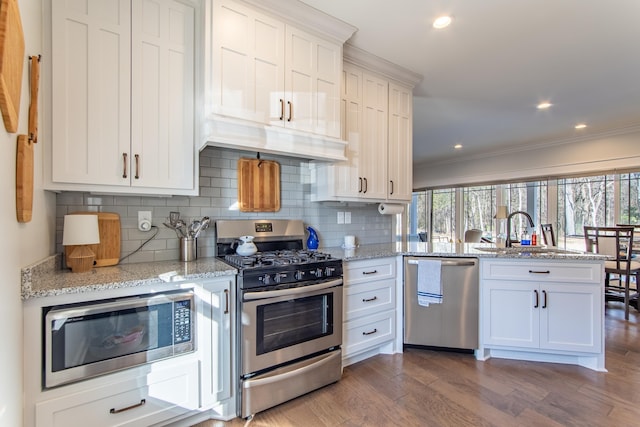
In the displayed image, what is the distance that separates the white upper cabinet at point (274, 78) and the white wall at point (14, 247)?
81cm

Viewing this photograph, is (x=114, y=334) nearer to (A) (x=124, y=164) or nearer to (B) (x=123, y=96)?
(A) (x=124, y=164)

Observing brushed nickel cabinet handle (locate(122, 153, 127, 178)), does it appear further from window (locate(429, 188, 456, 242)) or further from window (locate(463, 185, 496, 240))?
window (locate(429, 188, 456, 242))

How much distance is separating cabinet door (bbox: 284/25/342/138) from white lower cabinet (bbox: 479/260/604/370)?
1.85 m

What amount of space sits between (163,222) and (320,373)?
59.5 inches

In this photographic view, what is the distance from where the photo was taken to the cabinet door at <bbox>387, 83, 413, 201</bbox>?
3.07 metres

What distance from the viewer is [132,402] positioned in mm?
1524

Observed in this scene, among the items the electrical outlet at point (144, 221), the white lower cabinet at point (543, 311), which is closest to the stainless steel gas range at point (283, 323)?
the electrical outlet at point (144, 221)

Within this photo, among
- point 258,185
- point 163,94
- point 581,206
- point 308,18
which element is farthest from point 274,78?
point 581,206

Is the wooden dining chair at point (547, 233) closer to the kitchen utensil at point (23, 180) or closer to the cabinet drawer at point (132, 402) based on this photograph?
the cabinet drawer at point (132, 402)

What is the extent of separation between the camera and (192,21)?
6.57ft

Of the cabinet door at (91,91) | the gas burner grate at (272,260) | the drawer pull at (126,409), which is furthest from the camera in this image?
the gas burner grate at (272,260)

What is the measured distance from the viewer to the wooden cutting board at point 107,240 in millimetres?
1868

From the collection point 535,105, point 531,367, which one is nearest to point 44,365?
point 531,367

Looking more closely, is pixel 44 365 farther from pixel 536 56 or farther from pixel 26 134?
pixel 536 56
